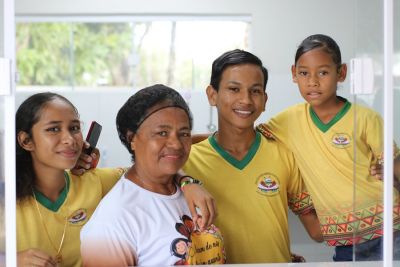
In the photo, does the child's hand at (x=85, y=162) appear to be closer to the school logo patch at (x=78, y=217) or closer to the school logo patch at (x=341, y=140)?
the school logo patch at (x=78, y=217)

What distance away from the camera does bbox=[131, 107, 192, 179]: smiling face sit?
7.07 feet

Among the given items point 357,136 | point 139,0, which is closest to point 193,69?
point 139,0

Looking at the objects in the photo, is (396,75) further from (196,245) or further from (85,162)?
(85,162)

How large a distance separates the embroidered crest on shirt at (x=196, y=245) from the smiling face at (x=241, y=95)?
1.57 feet

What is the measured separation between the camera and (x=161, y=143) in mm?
2166

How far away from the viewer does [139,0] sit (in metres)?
3.34

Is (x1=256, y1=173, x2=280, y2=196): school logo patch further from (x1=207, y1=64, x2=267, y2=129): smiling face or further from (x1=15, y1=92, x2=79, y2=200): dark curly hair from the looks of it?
(x1=15, y1=92, x2=79, y2=200): dark curly hair

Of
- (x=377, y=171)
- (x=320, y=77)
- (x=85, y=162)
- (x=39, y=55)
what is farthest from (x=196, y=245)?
(x=39, y=55)

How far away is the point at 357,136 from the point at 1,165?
3.26 ft

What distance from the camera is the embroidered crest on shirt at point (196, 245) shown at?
199 cm

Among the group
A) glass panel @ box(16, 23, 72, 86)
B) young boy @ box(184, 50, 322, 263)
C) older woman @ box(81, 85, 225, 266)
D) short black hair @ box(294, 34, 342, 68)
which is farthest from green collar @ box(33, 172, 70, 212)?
glass panel @ box(16, 23, 72, 86)

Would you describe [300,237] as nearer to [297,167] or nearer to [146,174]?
[297,167]

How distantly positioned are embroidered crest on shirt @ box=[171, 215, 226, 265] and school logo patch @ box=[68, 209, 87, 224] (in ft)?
1.41

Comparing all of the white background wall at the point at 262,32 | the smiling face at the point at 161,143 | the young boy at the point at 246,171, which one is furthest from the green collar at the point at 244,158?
the smiling face at the point at 161,143
